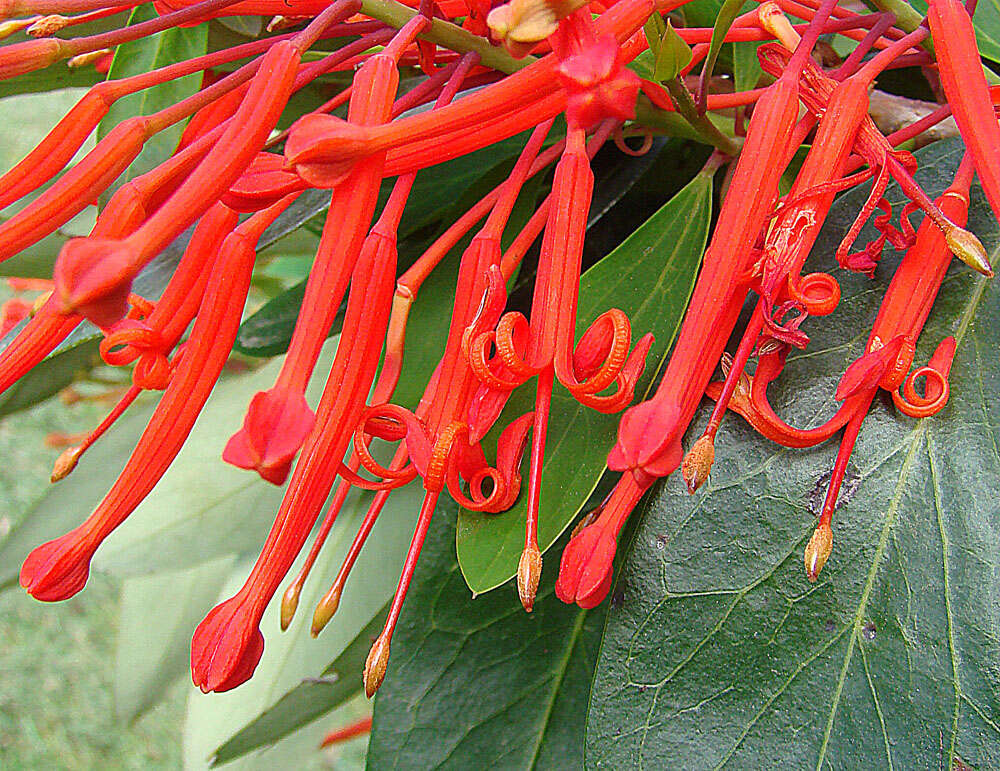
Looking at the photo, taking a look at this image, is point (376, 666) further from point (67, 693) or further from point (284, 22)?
point (67, 693)

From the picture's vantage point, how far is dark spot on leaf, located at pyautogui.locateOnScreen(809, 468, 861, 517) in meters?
0.36

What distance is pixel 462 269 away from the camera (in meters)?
0.37

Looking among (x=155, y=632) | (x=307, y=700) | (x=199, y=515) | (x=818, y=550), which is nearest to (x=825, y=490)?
(x=818, y=550)

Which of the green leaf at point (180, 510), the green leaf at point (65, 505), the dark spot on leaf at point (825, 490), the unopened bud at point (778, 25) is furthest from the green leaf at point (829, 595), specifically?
the green leaf at point (65, 505)

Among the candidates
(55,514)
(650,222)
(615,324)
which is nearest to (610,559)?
(615,324)

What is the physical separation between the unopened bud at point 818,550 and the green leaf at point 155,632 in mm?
562

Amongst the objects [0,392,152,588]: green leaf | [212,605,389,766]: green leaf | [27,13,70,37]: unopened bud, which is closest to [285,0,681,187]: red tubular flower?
[27,13,70,37]: unopened bud

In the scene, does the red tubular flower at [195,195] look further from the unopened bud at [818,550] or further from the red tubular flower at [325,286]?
the unopened bud at [818,550]

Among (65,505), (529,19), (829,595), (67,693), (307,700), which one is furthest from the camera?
(67,693)

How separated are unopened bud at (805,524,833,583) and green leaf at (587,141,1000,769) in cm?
2

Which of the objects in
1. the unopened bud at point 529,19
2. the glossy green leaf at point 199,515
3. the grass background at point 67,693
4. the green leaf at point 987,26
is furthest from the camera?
the grass background at point 67,693

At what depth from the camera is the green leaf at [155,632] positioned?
789mm

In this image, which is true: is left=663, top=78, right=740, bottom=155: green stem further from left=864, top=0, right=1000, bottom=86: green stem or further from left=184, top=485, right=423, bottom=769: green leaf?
left=184, top=485, right=423, bottom=769: green leaf

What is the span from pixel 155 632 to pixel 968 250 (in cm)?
70
